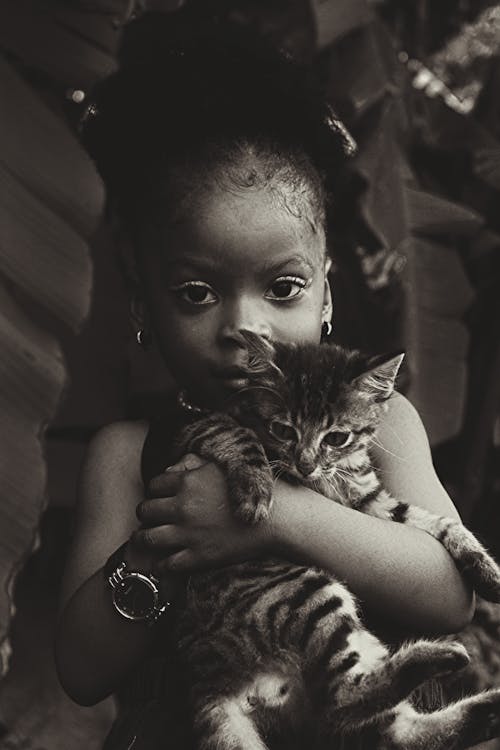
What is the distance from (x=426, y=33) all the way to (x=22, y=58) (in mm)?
2553

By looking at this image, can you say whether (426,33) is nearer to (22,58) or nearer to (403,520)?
(22,58)

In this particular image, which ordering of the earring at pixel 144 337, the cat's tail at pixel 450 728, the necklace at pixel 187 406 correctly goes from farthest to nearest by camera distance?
the earring at pixel 144 337
the necklace at pixel 187 406
the cat's tail at pixel 450 728

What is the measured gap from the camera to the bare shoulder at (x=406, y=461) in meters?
2.01

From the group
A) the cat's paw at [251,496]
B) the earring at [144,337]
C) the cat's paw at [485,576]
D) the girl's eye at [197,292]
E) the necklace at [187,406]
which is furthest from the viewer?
the earring at [144,337]

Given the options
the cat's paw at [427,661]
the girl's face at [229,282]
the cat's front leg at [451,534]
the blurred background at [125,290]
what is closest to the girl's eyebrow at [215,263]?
the girl's face at [229,282]

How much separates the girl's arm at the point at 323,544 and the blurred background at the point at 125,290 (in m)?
0.30

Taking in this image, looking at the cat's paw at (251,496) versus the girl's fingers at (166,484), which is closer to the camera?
the cat's paw at (251,496)

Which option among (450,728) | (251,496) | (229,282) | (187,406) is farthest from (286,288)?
(450,728)

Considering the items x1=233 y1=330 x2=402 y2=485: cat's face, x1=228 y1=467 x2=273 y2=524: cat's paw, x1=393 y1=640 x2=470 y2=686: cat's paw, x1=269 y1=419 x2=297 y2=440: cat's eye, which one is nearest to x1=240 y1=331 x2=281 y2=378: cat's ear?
x1=233 y1=330 x2=402 y2=485: cat's face

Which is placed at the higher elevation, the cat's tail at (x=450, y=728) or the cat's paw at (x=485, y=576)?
the cat's tail at (x=450, y=728)

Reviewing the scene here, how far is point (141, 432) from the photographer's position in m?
2.08

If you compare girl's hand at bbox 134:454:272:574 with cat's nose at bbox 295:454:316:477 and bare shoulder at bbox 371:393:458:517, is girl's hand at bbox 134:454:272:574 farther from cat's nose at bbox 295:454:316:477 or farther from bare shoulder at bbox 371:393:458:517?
bare shoulder at bbox 371:393:458:517

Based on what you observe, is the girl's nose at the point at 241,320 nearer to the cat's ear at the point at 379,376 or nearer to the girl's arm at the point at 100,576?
the cat's ear at the point at 379,376

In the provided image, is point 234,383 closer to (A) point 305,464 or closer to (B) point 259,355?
(B) point 259,355
